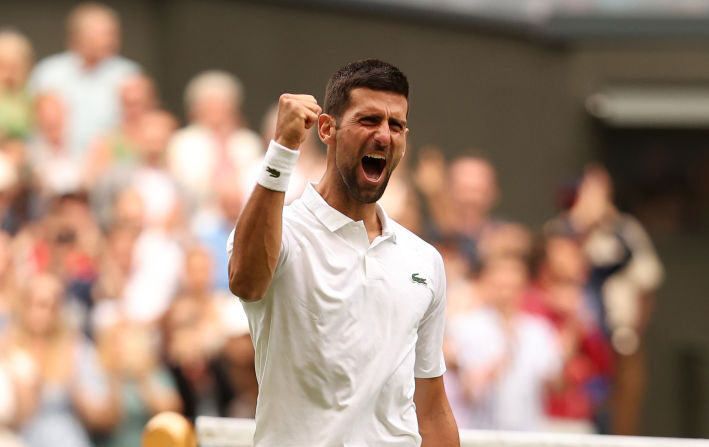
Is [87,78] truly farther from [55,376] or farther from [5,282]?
[55,376]

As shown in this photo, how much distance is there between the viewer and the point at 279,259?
320 centimetres

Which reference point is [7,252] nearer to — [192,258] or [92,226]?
[92,226]

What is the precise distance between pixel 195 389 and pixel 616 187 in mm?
5023

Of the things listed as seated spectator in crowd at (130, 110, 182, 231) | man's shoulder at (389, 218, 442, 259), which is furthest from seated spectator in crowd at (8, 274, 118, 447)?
man's shoulder at (389, 218, 442, 259)

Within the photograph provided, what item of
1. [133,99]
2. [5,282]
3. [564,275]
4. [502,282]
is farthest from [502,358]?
[5,282]

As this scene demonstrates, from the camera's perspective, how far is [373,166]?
11.1ft

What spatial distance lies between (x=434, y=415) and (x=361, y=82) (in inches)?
39.6

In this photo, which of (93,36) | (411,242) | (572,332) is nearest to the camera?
(411,242)

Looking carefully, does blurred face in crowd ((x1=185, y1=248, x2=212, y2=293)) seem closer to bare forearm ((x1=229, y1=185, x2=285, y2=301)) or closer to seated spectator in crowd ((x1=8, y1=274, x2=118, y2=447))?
seated spectator in crowd ((x1=8, y1=274, x2=118, y2=447))

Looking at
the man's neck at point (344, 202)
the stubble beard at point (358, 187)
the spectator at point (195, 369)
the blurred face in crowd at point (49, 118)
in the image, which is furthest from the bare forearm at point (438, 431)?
the blurred face in crowd at point (49, 118)

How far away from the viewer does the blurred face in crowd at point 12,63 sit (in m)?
8.11

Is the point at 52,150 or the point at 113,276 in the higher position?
the point at 52,150

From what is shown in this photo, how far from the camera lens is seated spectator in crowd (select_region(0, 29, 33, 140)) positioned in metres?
7.95

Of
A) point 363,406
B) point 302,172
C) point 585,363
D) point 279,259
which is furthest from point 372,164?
point 585,363
